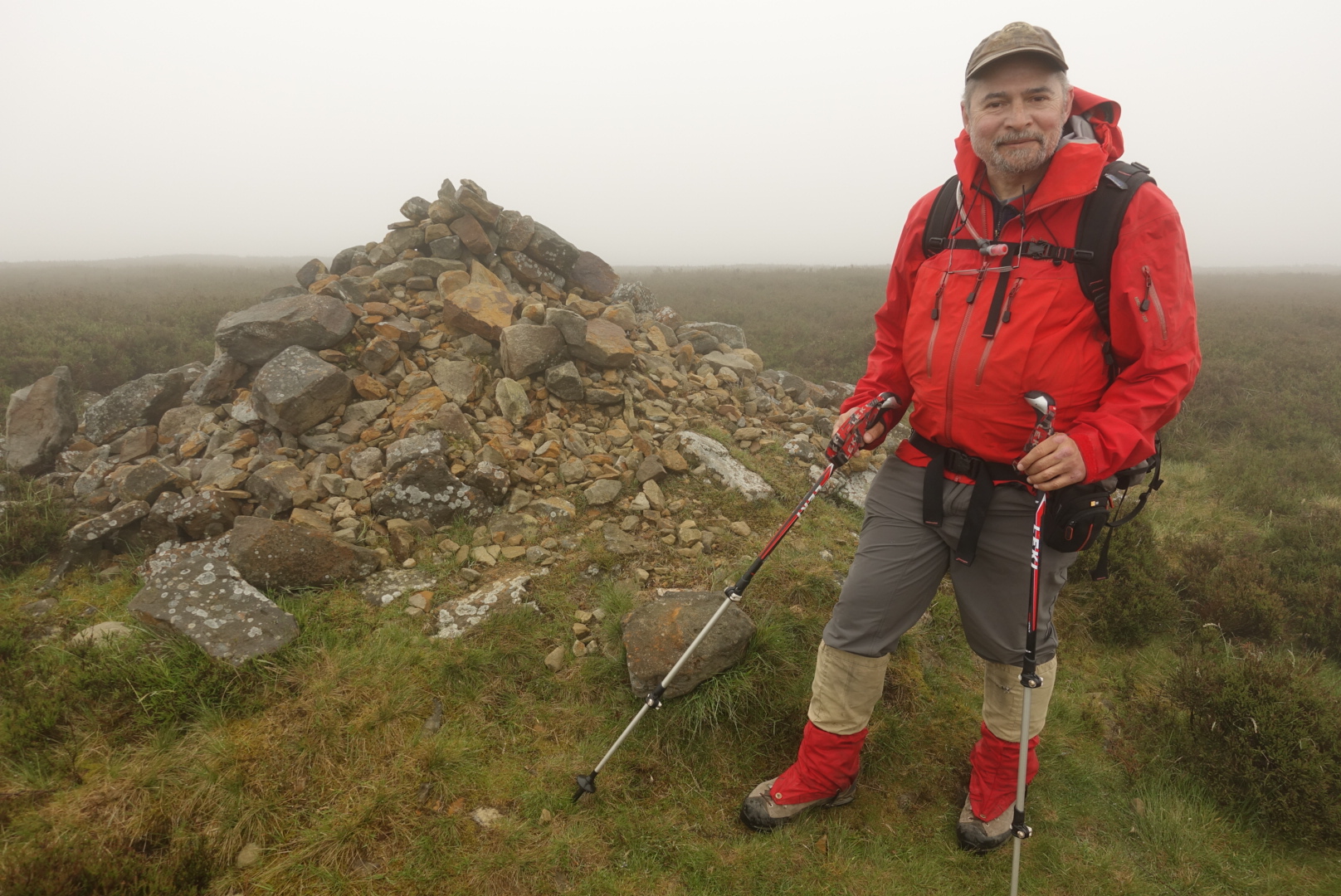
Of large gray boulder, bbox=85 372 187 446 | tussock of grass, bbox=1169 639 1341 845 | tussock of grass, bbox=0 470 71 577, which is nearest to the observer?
tussock of grass, bbox=1169 639 1341 845

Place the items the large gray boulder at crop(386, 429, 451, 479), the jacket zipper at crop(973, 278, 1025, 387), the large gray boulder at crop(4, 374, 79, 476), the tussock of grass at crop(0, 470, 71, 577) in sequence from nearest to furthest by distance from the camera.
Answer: the jacket zipper at crop(973, 278, 1025, 387)
the tussock of grass at crop(0, 470, 71, 577)
the large gray boulder at crop(386, 429, 451, 479)
the large gray boulder at crop(4, 374, 79, 476)

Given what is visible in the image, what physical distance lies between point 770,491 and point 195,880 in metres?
5.01

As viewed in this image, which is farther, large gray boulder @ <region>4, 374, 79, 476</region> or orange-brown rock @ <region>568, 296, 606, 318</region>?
orange-brown rock @ <region>568, 296, 606, 318</region>

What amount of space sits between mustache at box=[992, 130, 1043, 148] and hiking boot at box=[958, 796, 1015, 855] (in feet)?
10.8

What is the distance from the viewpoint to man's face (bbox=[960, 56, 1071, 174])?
254 centimetres

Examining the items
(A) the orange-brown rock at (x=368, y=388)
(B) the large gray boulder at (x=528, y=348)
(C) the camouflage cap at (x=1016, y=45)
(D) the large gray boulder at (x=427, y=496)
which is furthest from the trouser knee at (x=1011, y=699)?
(A) the orange-brown rock at (x=368, y=388)

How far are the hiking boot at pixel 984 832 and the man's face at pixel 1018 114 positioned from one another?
10.7 feet

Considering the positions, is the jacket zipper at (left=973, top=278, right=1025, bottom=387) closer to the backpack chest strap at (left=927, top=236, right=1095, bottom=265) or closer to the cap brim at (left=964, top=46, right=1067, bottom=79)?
the backpack chest strap at (left=927, top=236, right=1095, bottom=265)

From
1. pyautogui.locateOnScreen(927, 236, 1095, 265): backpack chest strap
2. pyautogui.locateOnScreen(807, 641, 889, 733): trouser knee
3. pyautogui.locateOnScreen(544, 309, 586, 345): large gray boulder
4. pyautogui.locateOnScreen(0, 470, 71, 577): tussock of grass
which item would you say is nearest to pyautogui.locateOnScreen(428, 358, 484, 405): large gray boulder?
pyautogui.locateOnScreen(544, 309, 586, 345): large gray boulder

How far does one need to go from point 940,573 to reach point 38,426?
30.4 ft

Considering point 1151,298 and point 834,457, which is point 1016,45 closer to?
point 1151,298

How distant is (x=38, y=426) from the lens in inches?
277

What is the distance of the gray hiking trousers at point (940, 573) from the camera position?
9.23 feet

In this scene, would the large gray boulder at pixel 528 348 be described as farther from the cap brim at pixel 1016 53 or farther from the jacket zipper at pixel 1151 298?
the jacket zipper at pixel 1151 298
